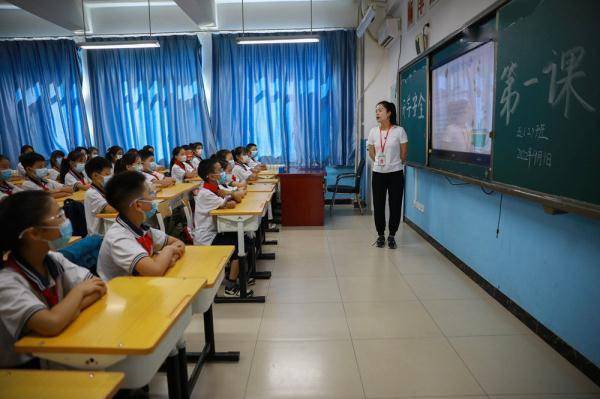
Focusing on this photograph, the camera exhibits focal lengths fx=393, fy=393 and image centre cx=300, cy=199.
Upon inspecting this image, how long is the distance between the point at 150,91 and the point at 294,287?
17.3 ft

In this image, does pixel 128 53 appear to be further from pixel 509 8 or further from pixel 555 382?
pixel 555 382

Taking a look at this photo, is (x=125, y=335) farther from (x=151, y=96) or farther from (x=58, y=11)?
(x=151, y=96)

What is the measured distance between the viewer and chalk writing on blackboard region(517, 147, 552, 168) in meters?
1.99

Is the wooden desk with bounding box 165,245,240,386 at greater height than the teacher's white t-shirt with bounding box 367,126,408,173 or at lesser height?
lesser

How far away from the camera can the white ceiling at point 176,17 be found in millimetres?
6656

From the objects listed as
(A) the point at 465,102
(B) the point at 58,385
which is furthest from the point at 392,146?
(B) the point at 58,385

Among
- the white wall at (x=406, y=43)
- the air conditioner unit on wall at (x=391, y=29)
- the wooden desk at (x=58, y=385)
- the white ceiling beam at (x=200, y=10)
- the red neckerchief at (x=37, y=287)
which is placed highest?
the white ceiling beam at (x=200, y=10)

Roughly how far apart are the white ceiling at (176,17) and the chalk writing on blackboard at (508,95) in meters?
4.79

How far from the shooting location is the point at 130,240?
174cm

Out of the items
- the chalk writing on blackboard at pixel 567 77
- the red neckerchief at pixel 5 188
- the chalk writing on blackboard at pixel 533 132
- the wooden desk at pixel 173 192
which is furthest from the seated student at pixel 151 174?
the chalk writing on blackboard at pixel 567 77

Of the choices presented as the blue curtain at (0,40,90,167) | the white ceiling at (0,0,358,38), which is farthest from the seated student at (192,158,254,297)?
the blue curtain at (0,40,90,167)

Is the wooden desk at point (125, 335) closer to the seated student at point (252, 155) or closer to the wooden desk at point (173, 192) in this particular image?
the wooden desk at point (173, 192)

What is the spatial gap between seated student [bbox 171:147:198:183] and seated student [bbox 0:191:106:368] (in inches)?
169

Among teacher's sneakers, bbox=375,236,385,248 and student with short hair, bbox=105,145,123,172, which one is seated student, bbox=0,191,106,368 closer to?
teacher's sneakers, bbox=375,236,385,248
